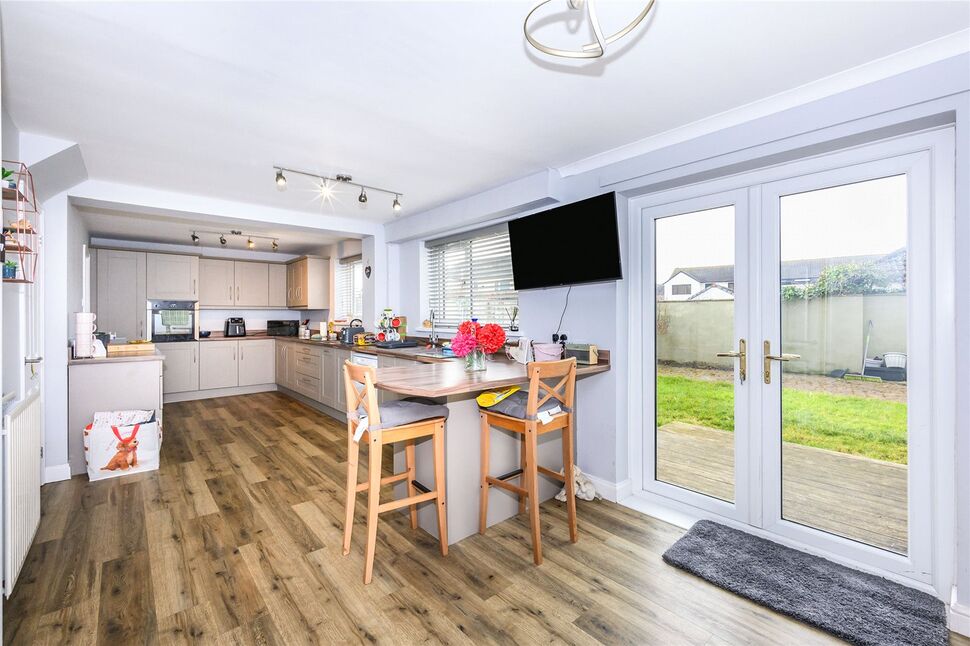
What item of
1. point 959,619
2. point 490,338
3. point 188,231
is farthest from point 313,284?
point 959,619

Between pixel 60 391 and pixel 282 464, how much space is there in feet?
5.68

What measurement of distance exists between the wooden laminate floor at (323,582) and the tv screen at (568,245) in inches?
63.5

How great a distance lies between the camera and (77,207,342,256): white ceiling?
4.76 m

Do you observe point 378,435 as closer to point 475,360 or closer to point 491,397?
point 491,397

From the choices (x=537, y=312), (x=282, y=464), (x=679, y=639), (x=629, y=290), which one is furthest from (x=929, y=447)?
(x=282, y=464)

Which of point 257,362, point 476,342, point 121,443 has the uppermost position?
point 476,342

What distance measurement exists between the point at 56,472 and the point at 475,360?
11.3ft

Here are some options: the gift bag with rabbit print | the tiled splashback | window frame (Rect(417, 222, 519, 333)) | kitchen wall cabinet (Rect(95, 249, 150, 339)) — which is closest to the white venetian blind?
window frame (Rect(417, 222, 519, 333))

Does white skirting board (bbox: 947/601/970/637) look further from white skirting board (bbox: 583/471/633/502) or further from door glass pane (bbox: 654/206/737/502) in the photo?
white skirting board (bbox: 583/471/633/502)

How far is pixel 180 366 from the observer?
247 inches

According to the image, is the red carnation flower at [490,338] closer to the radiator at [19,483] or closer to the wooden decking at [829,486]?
the wooden decking at [829,486]

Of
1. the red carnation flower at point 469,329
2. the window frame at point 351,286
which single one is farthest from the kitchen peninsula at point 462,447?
the window frame at point 351,286

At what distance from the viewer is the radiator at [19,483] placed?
1.86 meters

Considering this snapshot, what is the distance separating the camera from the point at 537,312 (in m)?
3.71
